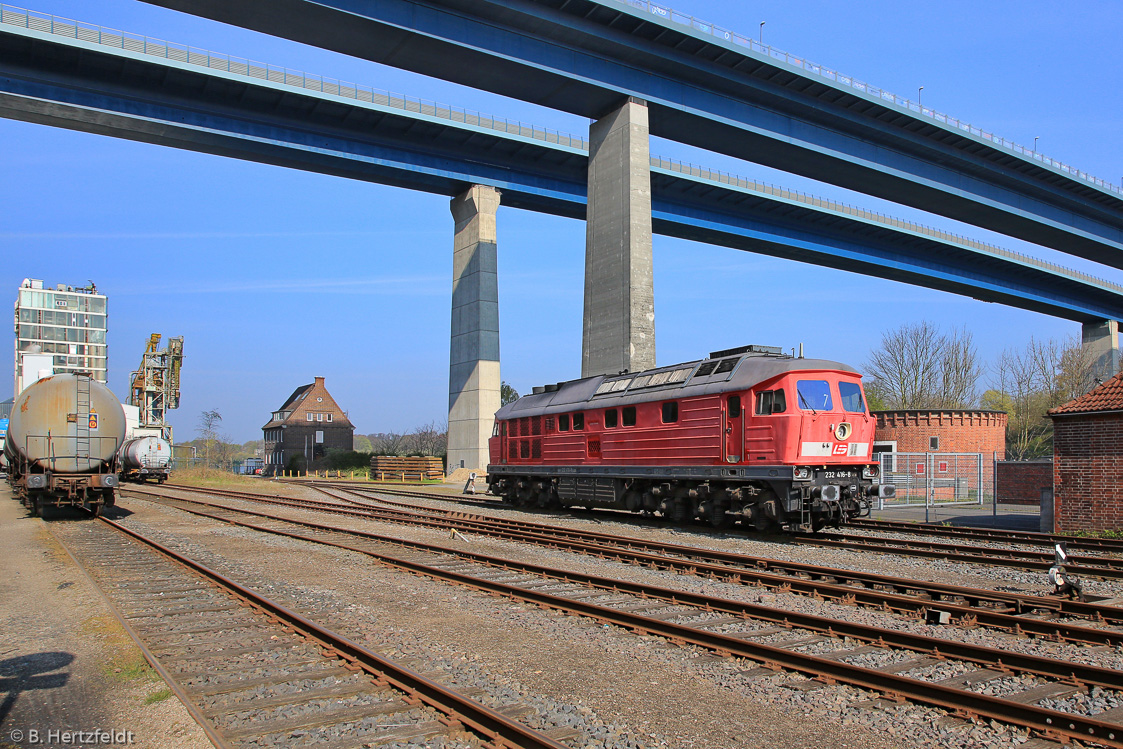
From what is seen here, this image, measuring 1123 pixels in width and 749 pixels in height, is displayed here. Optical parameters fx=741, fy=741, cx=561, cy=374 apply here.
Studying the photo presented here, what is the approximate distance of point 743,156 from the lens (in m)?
34.2

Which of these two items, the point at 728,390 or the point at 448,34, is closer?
the point at 728,390

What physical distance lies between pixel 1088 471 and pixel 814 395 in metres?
7.66

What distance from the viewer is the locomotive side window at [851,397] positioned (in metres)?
16.3

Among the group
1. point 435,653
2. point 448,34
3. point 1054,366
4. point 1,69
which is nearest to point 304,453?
point 1,69

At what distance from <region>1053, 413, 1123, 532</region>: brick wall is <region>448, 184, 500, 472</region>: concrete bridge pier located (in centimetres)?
2609

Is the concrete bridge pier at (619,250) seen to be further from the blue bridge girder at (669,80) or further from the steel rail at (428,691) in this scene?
the steel rail at (428,691)

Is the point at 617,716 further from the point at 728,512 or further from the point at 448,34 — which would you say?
the point at 448,34

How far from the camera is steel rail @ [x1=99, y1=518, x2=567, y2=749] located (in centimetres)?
509

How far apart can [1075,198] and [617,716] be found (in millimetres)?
49867

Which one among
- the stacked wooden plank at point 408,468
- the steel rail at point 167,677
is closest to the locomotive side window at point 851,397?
the steel rail at point 167,677

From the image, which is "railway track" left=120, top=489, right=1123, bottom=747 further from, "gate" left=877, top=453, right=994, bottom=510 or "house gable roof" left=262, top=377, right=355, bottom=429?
"house gable roof" left=262, top=377, right=355, bottom=429

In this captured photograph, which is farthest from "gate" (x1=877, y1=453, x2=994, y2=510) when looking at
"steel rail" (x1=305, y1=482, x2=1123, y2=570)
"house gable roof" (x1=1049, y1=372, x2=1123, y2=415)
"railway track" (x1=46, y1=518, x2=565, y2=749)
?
"railway track" (x1=46, y1=518, x2=565, y2=749)

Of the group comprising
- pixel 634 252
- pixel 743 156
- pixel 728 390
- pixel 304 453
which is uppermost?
pixel 743 156

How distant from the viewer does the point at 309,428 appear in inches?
3297
